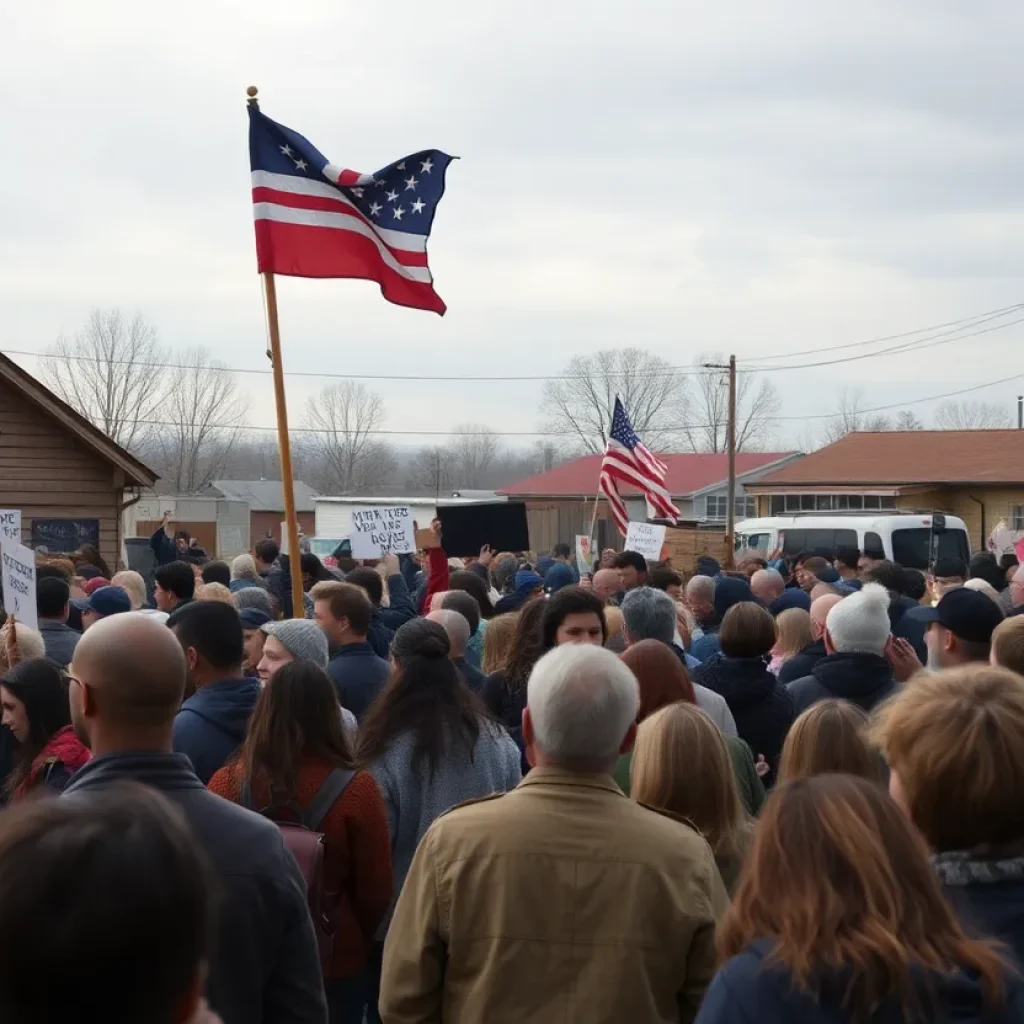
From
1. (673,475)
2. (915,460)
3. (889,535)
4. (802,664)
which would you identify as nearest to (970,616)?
(802,664)

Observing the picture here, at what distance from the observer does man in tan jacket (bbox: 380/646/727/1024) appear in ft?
11.2

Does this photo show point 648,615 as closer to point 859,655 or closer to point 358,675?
point 859,655

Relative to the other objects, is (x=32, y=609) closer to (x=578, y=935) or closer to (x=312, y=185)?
(x=312, y=185)

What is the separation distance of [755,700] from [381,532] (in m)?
8.17

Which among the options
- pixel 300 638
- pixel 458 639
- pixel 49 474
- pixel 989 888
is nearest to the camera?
pixel 989 888

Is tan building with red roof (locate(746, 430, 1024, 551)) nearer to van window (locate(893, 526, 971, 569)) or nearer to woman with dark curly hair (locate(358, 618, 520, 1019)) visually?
van window (locate(893, 526, 971, 569))

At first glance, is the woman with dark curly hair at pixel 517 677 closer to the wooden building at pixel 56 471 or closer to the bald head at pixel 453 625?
the bald head at pixel 453 625

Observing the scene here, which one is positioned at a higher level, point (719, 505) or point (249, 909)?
point (249, 909)

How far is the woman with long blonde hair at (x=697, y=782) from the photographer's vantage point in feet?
13.8

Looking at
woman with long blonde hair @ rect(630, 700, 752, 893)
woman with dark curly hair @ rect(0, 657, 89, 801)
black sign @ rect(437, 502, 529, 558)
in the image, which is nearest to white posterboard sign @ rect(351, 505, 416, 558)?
black sign @ rect(437, 502, 529, 558)

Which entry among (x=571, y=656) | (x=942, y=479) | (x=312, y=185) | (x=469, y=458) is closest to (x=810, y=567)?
(x=312, y=185)

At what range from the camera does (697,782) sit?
13.9 ft

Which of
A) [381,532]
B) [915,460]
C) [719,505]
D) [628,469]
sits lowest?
[719,505]

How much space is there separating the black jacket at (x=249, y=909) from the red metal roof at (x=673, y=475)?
66283mm
